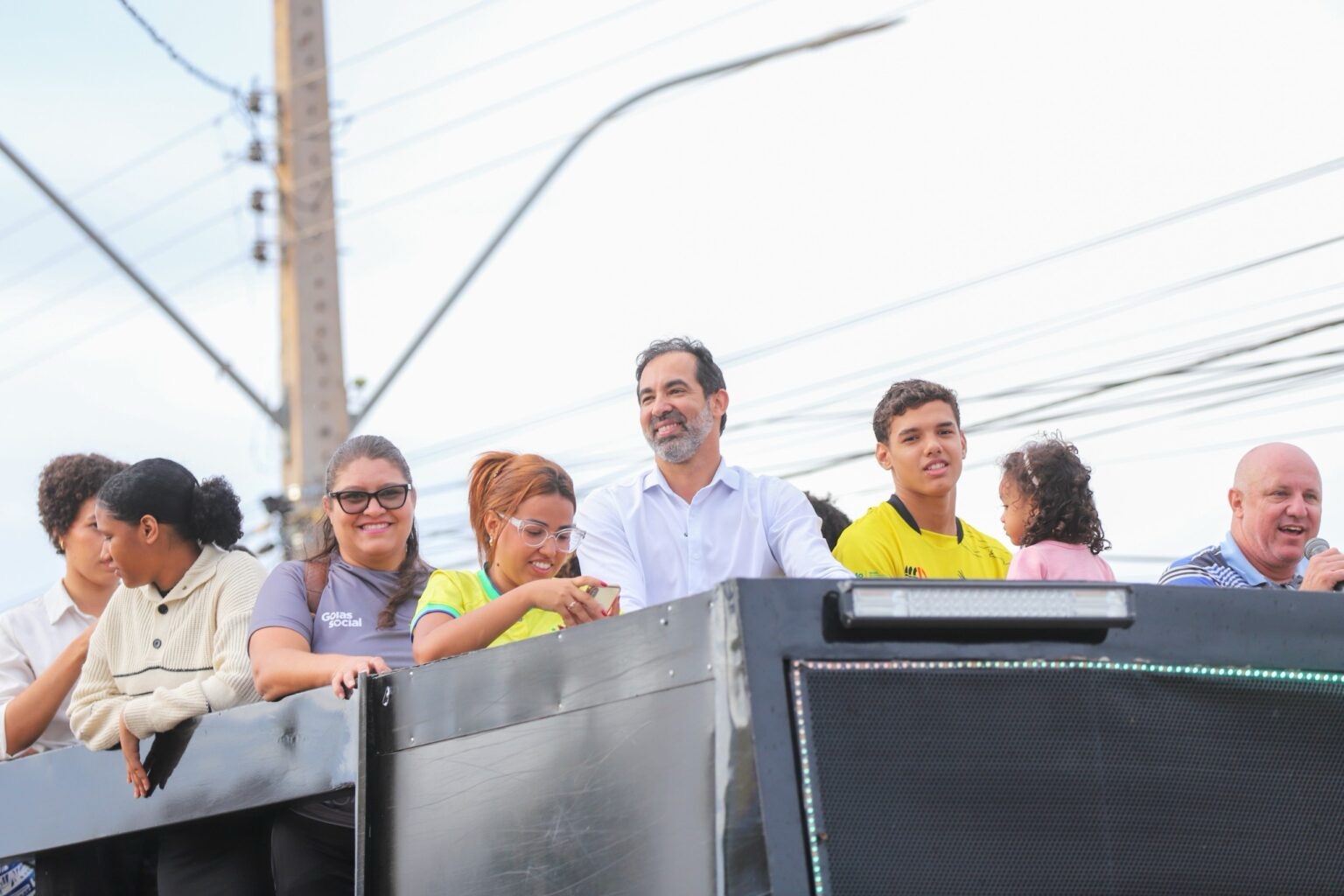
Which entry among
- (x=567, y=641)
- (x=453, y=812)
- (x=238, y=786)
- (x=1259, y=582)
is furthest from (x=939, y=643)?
(x=1259, y=582)

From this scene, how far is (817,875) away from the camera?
2779mm

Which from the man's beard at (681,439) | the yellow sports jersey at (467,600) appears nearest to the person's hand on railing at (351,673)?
the yellow sports jersey at (467,600)

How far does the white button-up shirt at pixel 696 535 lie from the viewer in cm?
467

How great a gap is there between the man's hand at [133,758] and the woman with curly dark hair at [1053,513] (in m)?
2.57

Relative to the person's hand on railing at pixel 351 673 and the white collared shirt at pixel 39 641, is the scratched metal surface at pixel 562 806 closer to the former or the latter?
the person's hand on railing at pixel 351 673

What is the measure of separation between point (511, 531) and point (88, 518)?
2.20 meters

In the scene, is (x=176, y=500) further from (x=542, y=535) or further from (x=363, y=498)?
(x=542, y=535)

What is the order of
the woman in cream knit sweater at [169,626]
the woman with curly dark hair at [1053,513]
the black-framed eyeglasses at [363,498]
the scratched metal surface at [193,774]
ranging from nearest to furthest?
1. the scratched metal surface at [193,774]
2. the woman in cream knit sweater at [169,626]
3. the black-framed eyeglasses at [363,498]
4. the woman with curly dark hair at [1053,513]

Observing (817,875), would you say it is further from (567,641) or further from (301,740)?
(301,740)

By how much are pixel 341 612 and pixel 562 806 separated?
1.51 m

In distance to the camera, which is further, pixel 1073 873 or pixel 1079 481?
pixel 1079 481

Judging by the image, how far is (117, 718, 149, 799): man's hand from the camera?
4297 millimetres

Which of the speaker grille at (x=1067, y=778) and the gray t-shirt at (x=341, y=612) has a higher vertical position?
the gray t-shirt at (x=341, y=612)

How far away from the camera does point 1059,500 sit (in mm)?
4984
